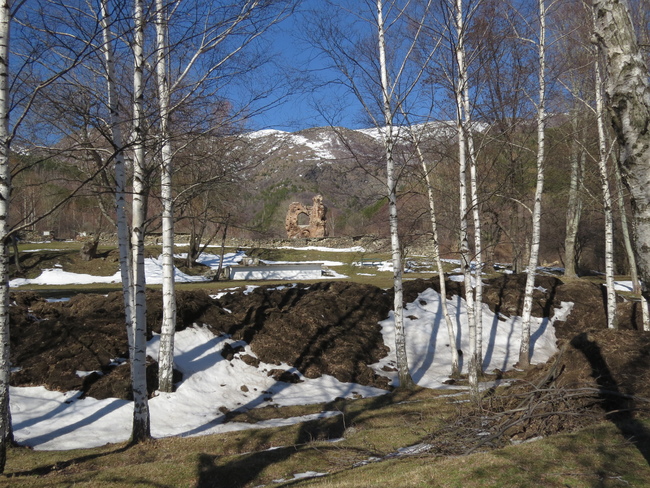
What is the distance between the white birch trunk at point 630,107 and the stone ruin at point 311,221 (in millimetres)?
44760

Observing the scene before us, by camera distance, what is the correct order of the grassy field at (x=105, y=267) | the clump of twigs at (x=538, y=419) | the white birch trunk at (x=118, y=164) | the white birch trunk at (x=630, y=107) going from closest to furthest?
1. the white birch trunk at (x=630, y=107)
2. the clump of twigs at (x=538, y=419)
3. the white birch trunk at (x=118, y=164)
4. the grassy field at (x=105, y=267)

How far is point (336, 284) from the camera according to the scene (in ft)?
52.3

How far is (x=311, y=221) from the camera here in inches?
1898

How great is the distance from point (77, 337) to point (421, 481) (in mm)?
8291

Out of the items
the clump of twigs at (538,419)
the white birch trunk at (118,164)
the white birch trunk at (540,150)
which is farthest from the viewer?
the white birch trunk at (540,150)

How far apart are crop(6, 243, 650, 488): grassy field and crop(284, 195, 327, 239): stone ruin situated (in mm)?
39154

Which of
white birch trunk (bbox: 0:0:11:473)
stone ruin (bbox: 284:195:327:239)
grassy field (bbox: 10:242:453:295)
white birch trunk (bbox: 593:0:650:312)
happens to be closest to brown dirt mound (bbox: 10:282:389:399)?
white birch trunk (bbox: 0:0:11:473)

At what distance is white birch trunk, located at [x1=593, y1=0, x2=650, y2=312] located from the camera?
2809mm

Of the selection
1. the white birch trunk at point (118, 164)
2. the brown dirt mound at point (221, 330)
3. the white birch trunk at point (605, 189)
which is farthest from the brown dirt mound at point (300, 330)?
the white birch trunk at point (605, 189)

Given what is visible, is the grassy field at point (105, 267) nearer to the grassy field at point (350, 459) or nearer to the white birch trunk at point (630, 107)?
the grassy field at point (350, 459)

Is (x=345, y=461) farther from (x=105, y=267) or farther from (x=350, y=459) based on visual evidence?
(x=105, y=267)

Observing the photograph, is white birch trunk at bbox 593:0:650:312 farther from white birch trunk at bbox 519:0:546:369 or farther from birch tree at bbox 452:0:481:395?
white birch trunk at bbox 519:0:546:369

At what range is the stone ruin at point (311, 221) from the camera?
47.9 meters

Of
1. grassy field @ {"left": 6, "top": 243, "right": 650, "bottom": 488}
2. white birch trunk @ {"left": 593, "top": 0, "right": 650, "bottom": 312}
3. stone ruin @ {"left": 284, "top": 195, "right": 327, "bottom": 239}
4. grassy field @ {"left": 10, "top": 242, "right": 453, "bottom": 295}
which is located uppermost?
stone ruin @ {"left": 284, "top": 195, "right": 327, "bottom": 239}
